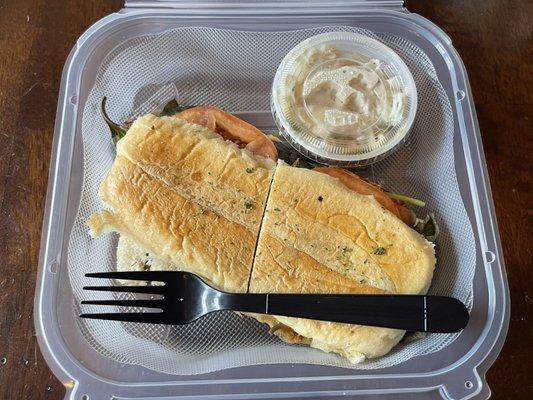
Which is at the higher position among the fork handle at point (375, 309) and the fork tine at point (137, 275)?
the fork handle at point (375, 309)

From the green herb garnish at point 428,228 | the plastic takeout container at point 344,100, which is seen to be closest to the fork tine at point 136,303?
the plastic takeout container at point 344,100

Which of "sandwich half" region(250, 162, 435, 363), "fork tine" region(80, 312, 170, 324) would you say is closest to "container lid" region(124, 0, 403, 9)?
"sandwich half" region(250, 162, 435, 363)

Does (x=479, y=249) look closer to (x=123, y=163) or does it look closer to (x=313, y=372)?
(x=313, y=372)

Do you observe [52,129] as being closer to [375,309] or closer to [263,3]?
[263,3]

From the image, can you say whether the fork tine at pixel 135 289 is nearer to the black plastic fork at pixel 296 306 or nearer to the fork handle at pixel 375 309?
the black plastic fork at pixel 296 306

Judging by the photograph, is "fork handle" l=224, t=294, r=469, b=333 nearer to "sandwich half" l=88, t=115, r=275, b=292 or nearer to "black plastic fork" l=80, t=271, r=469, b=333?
"black plastic fork" l=80, t=271, r=469, b=333

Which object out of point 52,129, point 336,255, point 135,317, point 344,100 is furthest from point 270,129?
point 135,317

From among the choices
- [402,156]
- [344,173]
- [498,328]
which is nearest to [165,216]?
[344,173]
